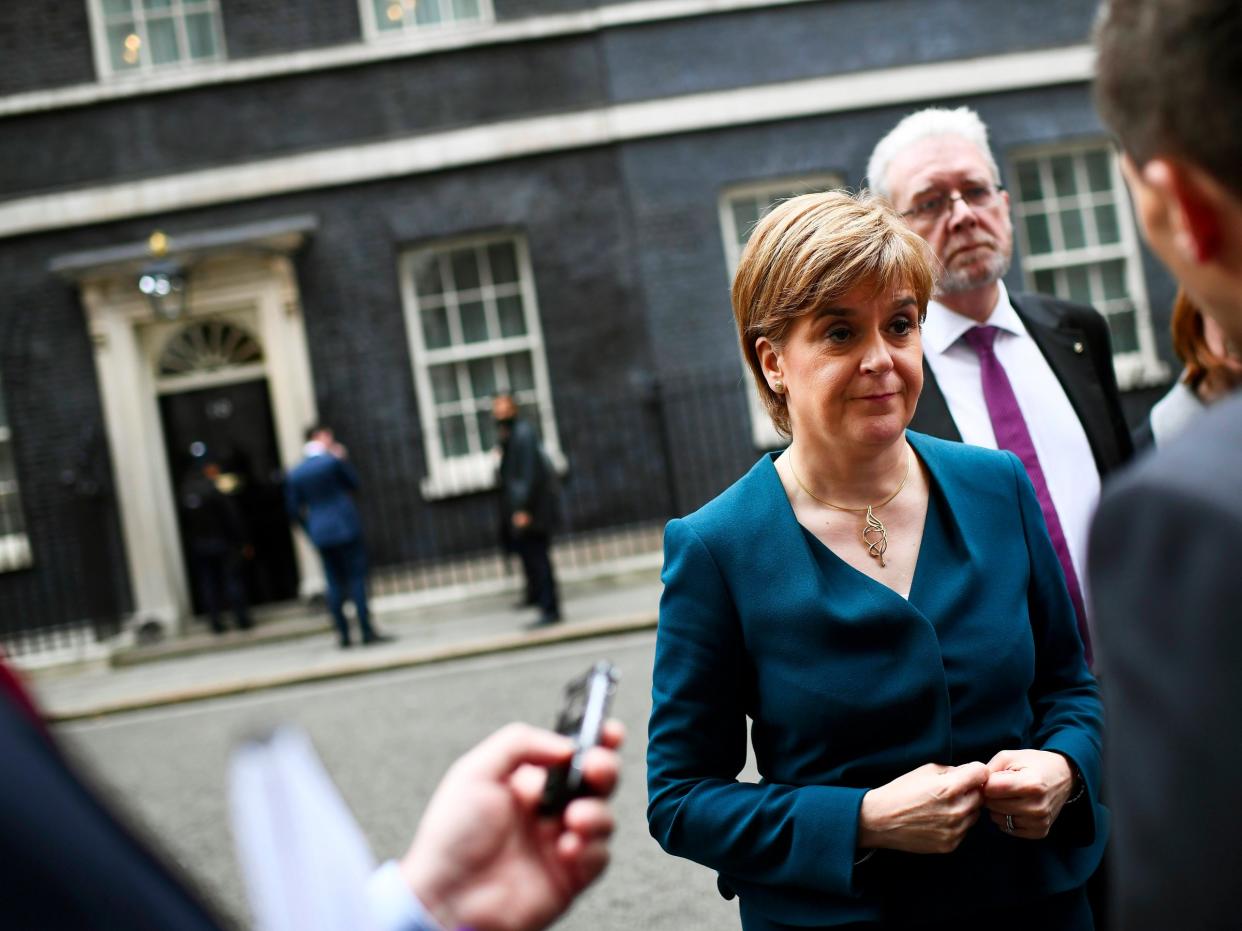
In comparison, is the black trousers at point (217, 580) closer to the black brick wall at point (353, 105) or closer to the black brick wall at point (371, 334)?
the black brick wall at point (371, 334)

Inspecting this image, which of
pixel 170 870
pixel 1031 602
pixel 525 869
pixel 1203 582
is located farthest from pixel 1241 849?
pixel 1031 602

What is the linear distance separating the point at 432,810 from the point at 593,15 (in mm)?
13228

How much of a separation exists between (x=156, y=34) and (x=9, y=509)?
5.34 m

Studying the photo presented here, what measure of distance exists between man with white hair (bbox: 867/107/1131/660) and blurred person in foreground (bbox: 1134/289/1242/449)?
0.32 meters

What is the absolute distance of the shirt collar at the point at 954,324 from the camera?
111 inches

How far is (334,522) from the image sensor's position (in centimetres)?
1117

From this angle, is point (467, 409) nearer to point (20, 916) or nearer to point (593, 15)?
point (593, 15)

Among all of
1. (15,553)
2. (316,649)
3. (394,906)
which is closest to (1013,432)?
(394,906)

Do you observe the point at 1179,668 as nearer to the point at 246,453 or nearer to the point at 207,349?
the point at 246,453

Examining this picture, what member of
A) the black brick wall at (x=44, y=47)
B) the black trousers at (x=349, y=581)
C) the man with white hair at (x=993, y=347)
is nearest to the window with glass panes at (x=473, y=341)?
the black trousers at (x=349, y=581)

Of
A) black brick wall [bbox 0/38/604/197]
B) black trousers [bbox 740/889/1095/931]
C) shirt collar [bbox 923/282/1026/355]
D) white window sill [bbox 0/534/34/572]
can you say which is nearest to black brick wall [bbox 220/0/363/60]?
black brick wall [bbox 0/38/604/197]

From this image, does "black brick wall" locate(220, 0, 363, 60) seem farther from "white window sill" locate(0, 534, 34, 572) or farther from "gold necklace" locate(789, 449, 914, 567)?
"gold necklace" locate(789, 449, 914, 567)

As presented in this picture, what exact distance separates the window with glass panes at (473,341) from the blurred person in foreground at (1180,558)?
40.9 ft

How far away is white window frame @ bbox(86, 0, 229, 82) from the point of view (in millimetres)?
13453
